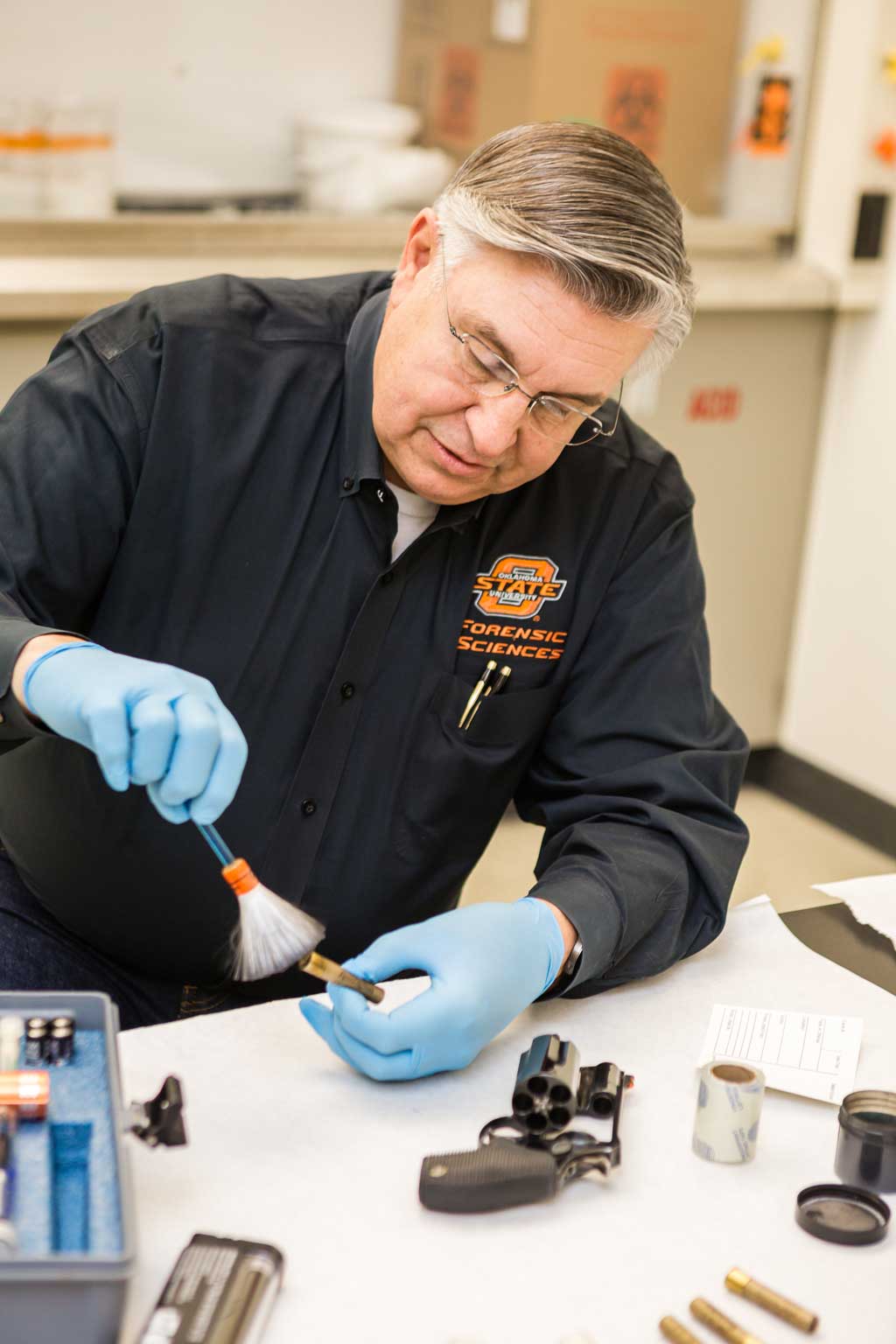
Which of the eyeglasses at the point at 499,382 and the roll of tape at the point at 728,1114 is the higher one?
the eyeglasses at the point at 499,382

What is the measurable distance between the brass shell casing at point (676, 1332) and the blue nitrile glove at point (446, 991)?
0.96 ft

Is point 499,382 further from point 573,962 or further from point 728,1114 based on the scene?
point 728,1114

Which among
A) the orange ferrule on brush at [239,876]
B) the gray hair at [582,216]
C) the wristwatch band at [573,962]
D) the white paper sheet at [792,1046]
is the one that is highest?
the gray hair at [582,216]

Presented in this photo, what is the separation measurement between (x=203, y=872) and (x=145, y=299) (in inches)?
22.7

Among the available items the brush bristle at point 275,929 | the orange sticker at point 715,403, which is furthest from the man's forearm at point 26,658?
→ the orange sticker at point 715,403

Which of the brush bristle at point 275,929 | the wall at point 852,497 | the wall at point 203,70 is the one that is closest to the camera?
the brush bristle at point 275,929

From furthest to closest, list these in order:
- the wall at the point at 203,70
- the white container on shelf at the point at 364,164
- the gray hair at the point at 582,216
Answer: the white container on shelf at the point at 364,164 → the wall at the point at 203,70 → the gray hair at the point at 582,216

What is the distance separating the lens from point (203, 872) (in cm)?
150

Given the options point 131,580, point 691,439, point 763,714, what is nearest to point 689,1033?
point 131,580

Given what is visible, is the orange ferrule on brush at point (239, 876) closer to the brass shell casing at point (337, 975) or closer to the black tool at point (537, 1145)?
the brass shell casing at point (337, 975)

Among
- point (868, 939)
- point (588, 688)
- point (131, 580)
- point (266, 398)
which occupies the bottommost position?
point (868, 939)

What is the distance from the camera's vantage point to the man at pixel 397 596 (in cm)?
131

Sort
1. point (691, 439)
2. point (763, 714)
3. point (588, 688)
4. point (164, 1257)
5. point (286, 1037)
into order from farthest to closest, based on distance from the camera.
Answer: point (763, 714), point (691, 439), point (588, 688), point (286, 1037), point (164, 1257)

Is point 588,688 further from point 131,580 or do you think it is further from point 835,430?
point 835,430
